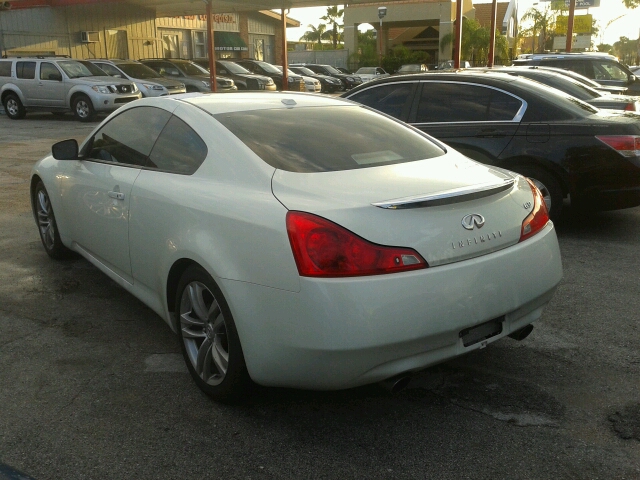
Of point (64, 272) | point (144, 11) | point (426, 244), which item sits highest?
point (144, 11)

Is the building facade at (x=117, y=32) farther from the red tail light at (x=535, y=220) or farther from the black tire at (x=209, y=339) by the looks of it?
the red tail light at (x=535, y=220)

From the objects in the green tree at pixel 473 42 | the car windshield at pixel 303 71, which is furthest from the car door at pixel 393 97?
the green tree at pixel 473 42

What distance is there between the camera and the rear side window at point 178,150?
3.71m

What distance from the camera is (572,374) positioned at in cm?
373

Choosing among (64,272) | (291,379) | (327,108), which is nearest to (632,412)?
(291,379)

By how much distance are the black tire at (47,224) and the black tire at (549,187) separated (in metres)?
4.29

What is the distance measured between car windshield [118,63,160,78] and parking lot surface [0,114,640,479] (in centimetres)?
1932

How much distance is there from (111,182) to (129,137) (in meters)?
0.35

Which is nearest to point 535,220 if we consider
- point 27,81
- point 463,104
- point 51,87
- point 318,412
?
point 318,412

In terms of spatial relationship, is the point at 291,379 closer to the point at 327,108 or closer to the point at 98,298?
the point at 327,108

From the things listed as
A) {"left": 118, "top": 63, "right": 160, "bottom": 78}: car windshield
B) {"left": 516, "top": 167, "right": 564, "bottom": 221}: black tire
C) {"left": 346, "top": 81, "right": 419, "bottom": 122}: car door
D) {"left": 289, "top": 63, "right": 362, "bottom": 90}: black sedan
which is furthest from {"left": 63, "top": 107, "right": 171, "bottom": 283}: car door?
{"left": 289, "top": 63, "right": 362, "bottom": 90}: black sedan

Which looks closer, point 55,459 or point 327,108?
point 55,459

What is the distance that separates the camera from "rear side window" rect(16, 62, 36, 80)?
67.9ft

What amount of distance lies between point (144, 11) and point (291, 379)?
34.7m
